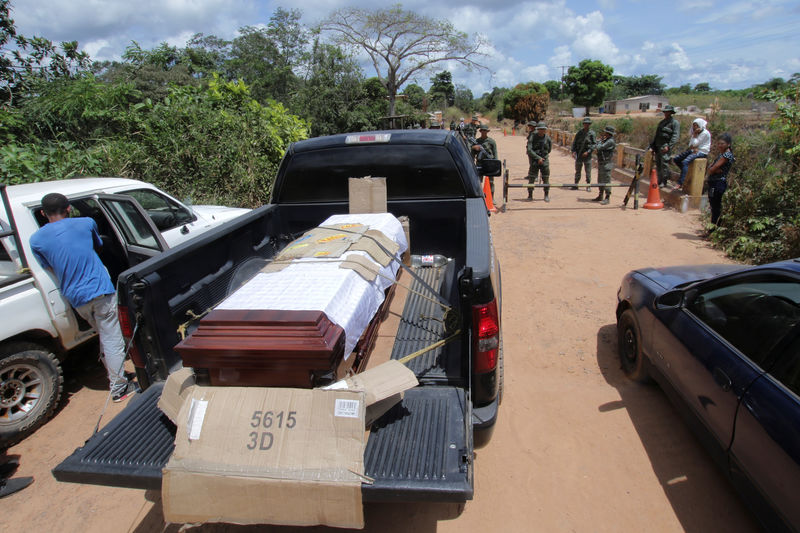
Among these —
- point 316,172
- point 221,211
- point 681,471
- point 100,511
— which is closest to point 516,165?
point 221,211

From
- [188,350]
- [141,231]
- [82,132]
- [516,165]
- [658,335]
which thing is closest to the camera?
[188,350]

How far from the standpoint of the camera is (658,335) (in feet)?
11.3

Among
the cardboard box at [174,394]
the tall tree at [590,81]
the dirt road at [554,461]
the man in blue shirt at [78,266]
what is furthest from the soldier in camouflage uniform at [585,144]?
the tall tree at [590,81]

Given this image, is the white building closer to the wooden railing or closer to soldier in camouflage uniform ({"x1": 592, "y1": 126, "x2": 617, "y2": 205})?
the wooden railing

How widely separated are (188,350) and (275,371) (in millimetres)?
424

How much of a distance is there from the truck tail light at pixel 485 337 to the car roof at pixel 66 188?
157 inches

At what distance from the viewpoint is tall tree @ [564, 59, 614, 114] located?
6006 cm

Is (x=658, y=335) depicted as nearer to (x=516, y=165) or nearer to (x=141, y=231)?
(x=141, y=231)

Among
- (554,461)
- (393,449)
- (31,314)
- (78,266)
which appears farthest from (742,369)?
(31,314)

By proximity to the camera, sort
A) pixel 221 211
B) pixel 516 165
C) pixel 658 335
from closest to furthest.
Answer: pixel 658 335, pixel 221 211, pixel 516 165

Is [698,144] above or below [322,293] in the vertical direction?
above

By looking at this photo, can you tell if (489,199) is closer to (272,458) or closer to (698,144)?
(698,144)

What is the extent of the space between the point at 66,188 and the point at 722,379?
556cm

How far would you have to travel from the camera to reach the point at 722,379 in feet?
8.56
